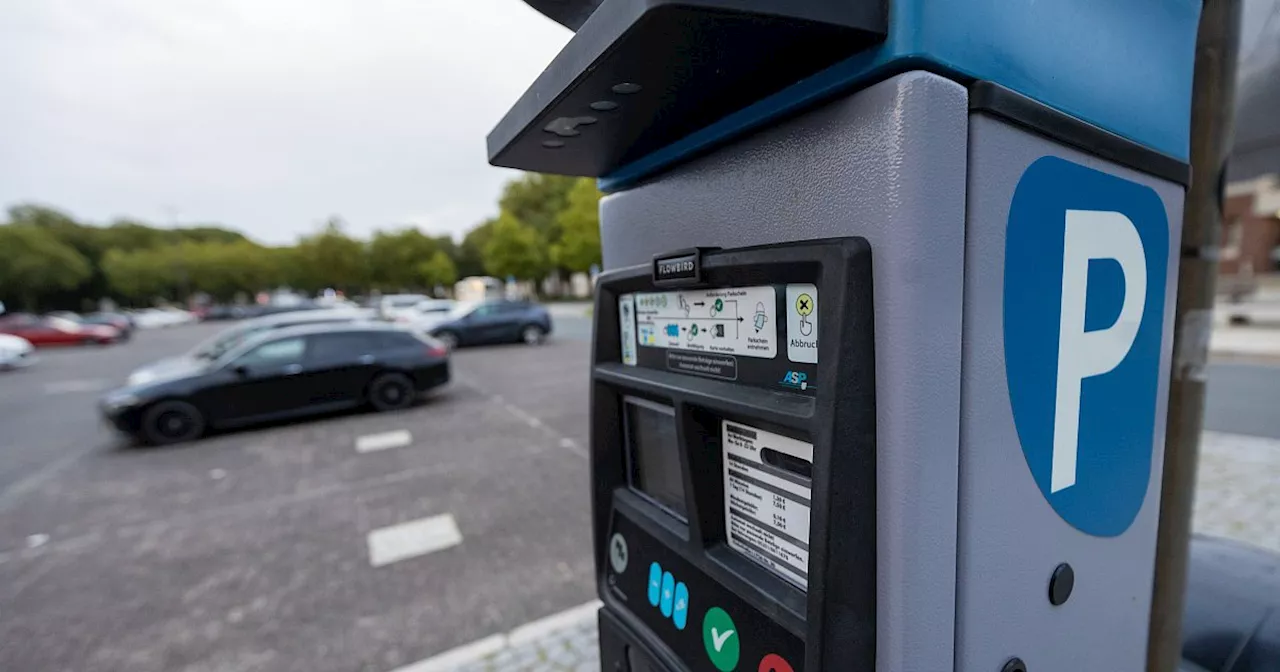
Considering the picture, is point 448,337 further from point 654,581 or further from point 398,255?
point 398,255

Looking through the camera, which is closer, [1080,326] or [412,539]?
[1080,326]

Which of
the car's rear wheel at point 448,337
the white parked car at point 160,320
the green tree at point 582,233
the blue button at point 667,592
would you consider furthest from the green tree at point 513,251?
the blue button at point 667,592

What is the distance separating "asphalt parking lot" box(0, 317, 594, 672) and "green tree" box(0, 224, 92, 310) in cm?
4622

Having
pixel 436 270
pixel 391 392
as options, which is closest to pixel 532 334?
pixel 391 392

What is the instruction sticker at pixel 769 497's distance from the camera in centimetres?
96

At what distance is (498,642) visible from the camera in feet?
9.38

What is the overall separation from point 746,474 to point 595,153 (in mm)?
716

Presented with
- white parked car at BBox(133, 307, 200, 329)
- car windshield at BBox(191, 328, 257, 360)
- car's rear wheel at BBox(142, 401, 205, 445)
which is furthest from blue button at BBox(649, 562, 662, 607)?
white parked car at BBox(133, 307, 200, 329)

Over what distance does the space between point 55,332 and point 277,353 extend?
2505cm

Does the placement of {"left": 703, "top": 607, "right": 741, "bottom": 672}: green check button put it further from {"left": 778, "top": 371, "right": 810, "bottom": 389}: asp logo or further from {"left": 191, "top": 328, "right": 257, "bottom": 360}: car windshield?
{"left": 191, "top": 328, "right": 257, "bottom": 360}: car windshield

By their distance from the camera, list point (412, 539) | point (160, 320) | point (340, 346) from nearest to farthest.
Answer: point (412, 539)
point (340, 346)
point (160, 320)

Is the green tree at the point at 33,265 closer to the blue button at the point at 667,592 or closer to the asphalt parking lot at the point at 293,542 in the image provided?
the asphalt parking lot at the point at 293,542

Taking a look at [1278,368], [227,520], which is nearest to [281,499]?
[227,520]

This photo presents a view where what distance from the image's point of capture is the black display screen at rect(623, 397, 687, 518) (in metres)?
1.26
